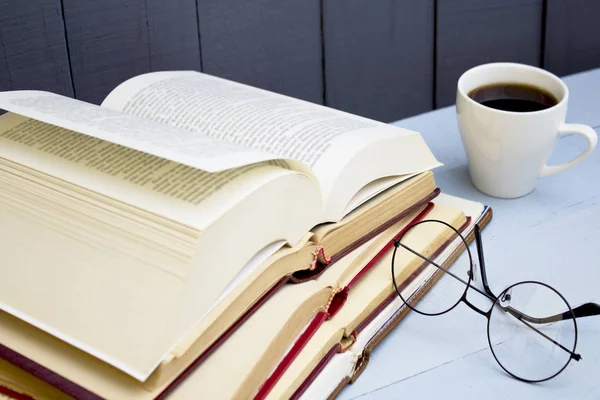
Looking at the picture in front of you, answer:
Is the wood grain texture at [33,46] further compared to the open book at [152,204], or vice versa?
the wood grain texture at [33,46]

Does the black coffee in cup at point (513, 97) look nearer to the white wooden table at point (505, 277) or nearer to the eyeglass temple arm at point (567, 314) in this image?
the white wooden table at point (505, 277)

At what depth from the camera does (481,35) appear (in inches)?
42.8

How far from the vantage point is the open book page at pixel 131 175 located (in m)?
0.57

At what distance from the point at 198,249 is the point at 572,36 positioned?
787 mm

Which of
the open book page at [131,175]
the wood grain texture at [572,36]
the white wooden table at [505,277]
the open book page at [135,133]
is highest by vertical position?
the open book page at [135,133]

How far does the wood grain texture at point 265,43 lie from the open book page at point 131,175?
288mm

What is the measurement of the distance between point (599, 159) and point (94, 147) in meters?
0.59

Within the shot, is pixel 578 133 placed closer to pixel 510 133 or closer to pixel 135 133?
pixel 510 133

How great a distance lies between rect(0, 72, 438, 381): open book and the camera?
0.54 m

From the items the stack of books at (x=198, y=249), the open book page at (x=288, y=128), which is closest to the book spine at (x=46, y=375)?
the stack of books at (x=198, y=249)

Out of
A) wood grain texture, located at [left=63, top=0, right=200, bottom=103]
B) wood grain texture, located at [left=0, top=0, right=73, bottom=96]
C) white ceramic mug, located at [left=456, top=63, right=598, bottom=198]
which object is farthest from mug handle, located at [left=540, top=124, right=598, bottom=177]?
wood grain texture, located at [left=0, top=0, right=73, bottom=96]

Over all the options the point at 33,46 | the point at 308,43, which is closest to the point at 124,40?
the point at 33,46

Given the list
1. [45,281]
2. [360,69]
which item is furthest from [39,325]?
[360,69]

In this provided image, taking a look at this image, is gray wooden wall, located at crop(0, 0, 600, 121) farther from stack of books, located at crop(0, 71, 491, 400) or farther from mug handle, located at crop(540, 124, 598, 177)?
mug handle, located at crop(540, 124, 598, 177)
